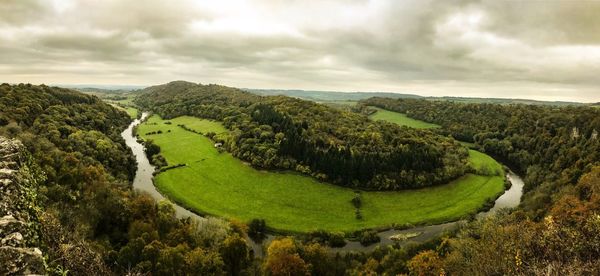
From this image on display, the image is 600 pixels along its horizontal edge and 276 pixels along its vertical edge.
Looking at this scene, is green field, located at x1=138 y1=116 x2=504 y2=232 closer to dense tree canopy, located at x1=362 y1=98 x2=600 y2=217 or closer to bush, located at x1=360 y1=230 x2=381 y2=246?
bush, located at x1=360 y1=230 x2=381 y2=246

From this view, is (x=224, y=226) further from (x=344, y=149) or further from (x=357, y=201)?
(x=344, y=149)

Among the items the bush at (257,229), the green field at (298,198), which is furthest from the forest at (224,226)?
the green field at (298,198)

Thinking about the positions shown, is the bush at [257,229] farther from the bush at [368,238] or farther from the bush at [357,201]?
the bush at [357,201]

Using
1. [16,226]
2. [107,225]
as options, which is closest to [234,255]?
[107,225]

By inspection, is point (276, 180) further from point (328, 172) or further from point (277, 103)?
point (277, 103)

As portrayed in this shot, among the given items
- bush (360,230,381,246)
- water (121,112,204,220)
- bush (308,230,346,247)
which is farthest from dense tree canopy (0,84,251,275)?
bush (360,230,381,246)

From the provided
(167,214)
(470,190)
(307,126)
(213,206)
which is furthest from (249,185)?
(470,190)
